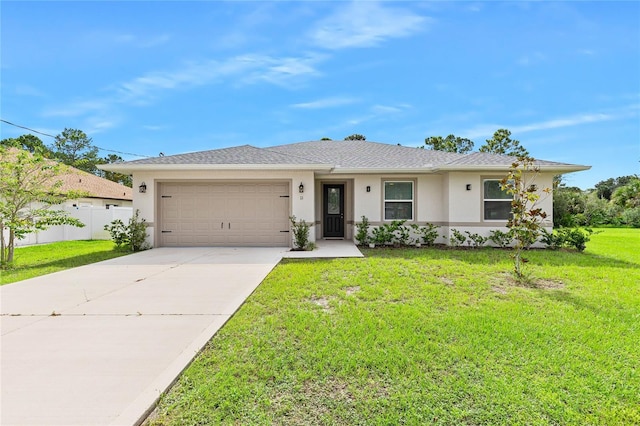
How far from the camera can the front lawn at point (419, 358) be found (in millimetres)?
2330

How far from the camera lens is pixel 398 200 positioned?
38.4 feet

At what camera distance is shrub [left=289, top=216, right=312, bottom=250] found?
34.0 feet

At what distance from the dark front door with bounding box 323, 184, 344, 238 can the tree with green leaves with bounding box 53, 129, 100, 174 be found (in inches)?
1351

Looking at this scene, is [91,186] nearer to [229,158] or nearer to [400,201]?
[229,158]

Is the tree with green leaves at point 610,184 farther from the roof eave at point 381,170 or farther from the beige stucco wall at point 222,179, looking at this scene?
the beige stucco wall at point 222,179

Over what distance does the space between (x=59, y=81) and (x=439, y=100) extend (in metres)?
20.5

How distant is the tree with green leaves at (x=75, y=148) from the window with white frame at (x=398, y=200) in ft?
121

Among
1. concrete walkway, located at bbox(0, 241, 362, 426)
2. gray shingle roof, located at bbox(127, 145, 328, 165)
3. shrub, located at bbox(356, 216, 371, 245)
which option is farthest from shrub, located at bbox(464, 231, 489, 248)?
concrete walkway, located at bbox(0, 241, 362, 426)

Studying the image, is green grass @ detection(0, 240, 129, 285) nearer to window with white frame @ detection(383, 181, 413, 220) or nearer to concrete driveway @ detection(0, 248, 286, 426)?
concrete driveway @ detection(0, 248, 286, 426)

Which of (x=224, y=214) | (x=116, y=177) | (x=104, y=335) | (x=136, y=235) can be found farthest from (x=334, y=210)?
(x=116, y=177)

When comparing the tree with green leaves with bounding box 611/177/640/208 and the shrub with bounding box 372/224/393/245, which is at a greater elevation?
the tree with green leaves with bounding box 611/177/640/208

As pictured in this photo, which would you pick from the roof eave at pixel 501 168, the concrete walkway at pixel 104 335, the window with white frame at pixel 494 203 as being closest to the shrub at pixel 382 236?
the roof eave at pixel 501 168

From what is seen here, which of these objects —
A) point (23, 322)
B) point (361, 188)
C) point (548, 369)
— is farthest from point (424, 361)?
point (361, 188)

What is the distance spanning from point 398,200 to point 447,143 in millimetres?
25985
